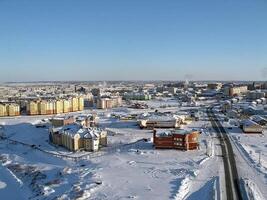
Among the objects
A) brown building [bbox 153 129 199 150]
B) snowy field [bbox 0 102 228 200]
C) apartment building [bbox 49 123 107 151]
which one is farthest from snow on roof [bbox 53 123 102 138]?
brown building [bbox 153 129 199 150]

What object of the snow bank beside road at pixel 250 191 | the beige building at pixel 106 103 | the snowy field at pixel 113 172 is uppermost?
the beige building at pixel 106 103

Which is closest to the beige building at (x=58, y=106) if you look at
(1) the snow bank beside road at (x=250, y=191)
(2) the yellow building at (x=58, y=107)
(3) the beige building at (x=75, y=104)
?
(2) the yellow building at (x=58, y=107)

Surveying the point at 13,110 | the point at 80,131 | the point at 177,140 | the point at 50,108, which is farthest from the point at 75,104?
the point at 177,140

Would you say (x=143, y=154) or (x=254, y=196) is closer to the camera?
(x=254, y=196)

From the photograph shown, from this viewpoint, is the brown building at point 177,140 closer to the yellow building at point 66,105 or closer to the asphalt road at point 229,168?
the asphalt road at point 229,168

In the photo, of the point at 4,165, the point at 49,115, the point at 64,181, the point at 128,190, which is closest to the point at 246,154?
the point at 128,190

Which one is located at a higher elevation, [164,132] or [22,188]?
[164,132]

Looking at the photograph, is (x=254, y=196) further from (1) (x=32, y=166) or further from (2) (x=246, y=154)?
(1) (x=32, y=166)
